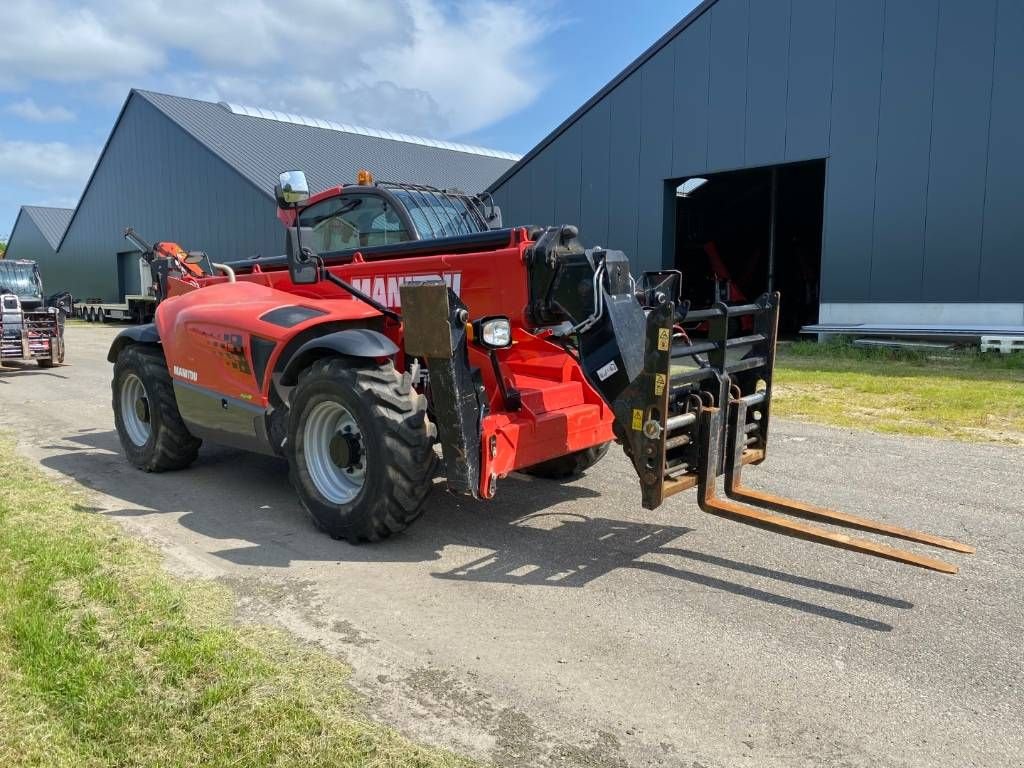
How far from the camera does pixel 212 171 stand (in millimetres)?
30547

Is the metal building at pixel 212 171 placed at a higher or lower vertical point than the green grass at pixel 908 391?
higher

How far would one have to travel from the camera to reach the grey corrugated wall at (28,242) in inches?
1959

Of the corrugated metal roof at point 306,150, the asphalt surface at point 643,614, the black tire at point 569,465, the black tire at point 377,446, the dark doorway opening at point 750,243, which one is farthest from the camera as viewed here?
the corrugated metal roof at point 306,150

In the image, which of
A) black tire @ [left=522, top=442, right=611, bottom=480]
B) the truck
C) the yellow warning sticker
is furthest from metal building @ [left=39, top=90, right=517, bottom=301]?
the yellow warning sticker

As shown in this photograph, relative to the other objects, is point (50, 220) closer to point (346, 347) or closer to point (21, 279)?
point (21, 279)

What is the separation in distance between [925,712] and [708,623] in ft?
3.13

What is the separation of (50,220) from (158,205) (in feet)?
77.7

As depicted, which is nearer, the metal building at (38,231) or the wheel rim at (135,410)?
the wheel rim at (135,410)

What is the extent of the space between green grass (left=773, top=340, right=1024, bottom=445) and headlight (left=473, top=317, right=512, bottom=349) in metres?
5.20

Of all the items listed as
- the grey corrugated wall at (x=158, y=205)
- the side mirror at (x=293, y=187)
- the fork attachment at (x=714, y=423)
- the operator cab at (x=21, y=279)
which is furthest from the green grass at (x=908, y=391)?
the grey corrugated wall at (x=158, y=205)

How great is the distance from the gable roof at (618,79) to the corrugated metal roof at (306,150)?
11514mm

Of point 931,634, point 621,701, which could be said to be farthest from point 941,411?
point 621,701

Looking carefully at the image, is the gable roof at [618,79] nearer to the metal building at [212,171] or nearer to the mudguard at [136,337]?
the metal building at [212,171]

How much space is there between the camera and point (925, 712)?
2936 mm
